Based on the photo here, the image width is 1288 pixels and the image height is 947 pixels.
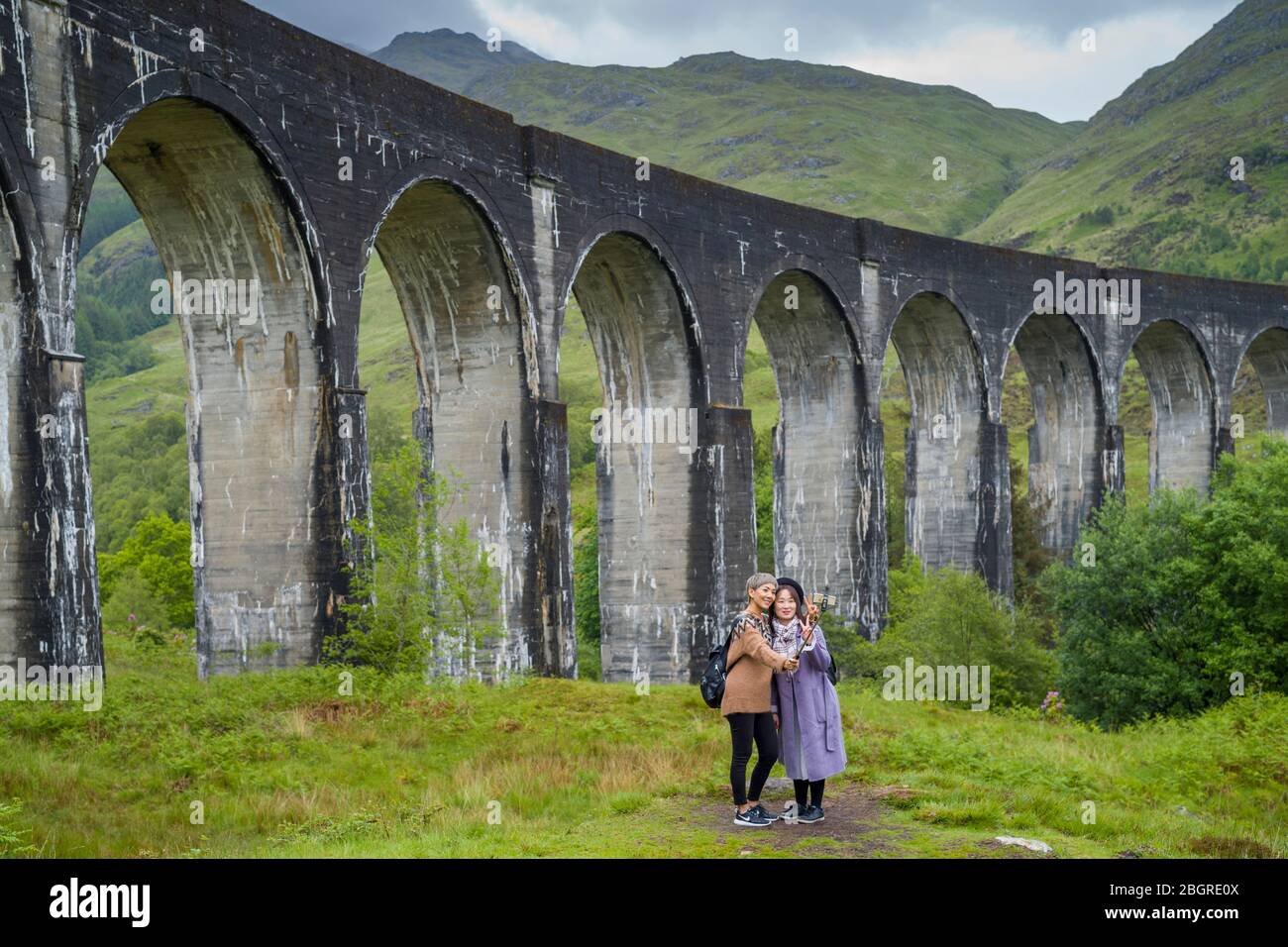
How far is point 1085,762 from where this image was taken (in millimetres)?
13531

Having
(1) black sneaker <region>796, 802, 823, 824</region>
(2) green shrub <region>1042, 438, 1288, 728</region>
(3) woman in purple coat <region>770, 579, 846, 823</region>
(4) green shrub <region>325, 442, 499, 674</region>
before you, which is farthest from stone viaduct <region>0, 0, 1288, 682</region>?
(1) black sneaker <region>796, 802, 823, 824</region>

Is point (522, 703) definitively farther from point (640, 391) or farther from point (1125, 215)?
point (1125, 215)

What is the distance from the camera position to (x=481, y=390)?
20.9 m

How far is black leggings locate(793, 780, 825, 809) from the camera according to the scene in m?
9.04

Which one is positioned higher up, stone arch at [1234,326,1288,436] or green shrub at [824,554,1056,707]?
stone arch at [1234,326,1288,436]

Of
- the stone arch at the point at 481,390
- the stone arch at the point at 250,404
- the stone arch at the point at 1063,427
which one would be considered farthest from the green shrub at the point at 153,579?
the stone arch at the point at 1063,427

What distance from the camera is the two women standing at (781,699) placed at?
29.1 ft

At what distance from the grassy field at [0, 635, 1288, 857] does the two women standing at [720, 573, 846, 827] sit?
0.34 metres

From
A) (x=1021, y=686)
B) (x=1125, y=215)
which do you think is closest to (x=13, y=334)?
(x=1021, y=686)

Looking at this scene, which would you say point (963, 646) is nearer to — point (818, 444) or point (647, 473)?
point (818, 444)

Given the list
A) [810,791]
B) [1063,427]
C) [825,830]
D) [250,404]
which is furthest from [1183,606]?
[825,830]

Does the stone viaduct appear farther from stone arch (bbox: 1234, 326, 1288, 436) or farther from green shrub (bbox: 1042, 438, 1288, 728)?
stone arch (bbox: 1234, 326, 1288, 436)

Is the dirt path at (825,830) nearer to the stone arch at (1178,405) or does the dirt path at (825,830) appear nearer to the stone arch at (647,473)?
the stone arch at (647,473)

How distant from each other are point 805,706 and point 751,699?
1.17 ft
